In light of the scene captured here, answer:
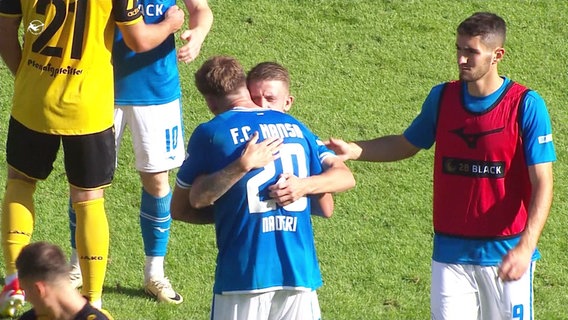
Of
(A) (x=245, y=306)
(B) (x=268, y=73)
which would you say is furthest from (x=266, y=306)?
(B) (x=268, y=73)

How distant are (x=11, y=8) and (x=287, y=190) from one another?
1.98 metres

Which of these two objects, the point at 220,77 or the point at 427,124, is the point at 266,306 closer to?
the point at 220,77

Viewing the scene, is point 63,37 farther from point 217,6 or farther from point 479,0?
point 479,0

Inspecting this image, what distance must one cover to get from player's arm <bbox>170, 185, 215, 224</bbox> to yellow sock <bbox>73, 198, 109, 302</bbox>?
→ 1023 millimetres

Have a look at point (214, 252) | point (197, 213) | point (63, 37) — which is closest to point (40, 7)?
point (63, 37)

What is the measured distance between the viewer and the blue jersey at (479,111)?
5543 mm

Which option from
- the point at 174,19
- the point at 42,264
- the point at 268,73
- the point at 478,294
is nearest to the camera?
the point at 42,264

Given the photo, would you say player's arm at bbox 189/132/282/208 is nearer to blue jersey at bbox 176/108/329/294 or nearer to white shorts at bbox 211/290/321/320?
blue jersey at bbox 176/108/329/294

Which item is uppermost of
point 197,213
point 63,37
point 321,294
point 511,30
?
point 511,30

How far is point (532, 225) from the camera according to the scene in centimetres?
543

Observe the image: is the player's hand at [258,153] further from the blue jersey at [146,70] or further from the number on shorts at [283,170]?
the blue jersey at [146,70]

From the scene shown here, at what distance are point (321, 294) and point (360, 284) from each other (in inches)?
11.4

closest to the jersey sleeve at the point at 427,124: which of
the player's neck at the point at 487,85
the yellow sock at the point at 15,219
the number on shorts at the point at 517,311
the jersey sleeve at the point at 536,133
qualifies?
the player's neck at the point at 487,85

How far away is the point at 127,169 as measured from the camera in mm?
8695
